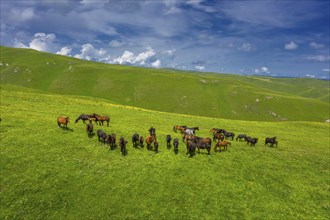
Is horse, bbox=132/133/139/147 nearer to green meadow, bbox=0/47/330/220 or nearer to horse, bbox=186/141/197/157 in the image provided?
green meadow, bbox=0/47/330/220

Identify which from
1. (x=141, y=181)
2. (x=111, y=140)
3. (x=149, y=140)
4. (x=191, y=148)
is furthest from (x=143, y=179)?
(x=191, y=148)

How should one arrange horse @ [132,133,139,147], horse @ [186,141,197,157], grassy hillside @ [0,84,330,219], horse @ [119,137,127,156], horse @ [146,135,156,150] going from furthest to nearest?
horse @ [146,135,156,150] → horse @ [132,133,139,147] → horse @ [186,141,197,157] → horse @ [119,137,127,156] → grassy hillside @ [0,84,330,219]

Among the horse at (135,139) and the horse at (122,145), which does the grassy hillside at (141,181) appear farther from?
the horse at (135,139)

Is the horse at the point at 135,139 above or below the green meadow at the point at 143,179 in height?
above

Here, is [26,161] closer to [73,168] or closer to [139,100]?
[73,168]

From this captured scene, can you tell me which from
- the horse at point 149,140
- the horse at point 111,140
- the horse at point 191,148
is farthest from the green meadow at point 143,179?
the horse at point 149,140

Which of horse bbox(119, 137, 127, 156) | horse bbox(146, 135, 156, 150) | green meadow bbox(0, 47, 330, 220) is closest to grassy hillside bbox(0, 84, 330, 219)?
green meadow bbox(0, 47, 330, 220)

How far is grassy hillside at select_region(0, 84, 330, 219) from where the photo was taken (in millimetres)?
23344

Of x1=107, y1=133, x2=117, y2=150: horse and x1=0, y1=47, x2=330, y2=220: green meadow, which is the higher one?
x1=107, y1=133, x2=117, y2=150: horse

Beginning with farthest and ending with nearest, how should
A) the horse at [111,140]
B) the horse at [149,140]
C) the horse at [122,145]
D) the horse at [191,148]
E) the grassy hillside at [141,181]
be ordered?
the horse at [149,140] < the horse at [191,148] < the horse at [111,140] < the horse at [122,145] < the grassy hillside at [141,181]

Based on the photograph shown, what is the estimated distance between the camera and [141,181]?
2617 cm

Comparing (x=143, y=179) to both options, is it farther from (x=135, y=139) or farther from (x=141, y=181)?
(x=135, y=139)

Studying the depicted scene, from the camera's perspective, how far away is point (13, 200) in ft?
75.1

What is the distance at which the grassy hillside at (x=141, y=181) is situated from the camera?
23344 mm
